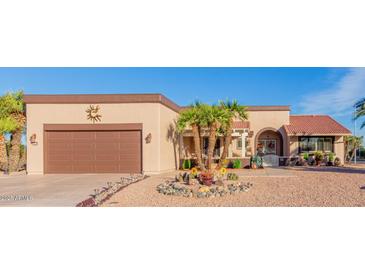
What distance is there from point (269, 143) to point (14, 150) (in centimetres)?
1966

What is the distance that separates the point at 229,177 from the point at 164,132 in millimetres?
6127

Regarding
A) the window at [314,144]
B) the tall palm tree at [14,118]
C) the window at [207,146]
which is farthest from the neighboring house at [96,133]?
the window at [314,144]

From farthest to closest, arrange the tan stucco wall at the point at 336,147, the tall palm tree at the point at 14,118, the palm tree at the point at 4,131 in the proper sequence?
the tan stucco wall at the point at 336,147 < the tall palm tree at the point at 14,118 < the palm tree at the point at 4,131

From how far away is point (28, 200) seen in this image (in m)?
9.39

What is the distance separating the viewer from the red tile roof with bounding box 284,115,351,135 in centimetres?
2273

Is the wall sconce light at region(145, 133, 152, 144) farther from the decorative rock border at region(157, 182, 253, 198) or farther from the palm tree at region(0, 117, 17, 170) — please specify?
the palm tree at region(0, 117, 17, 170)

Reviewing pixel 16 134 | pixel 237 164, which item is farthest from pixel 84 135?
pixel 237 164

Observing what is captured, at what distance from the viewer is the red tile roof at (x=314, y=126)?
22734mm

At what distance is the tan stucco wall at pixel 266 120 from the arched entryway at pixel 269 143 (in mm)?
474

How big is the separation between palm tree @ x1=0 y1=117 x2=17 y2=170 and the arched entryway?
1848 centimetres

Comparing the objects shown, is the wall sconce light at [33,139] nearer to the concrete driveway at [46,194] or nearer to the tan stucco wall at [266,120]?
the concrete driveway at [46,194]

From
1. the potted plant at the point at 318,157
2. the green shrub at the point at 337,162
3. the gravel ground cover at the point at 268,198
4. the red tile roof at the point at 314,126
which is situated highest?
the red tile roof at the point at 314,126
